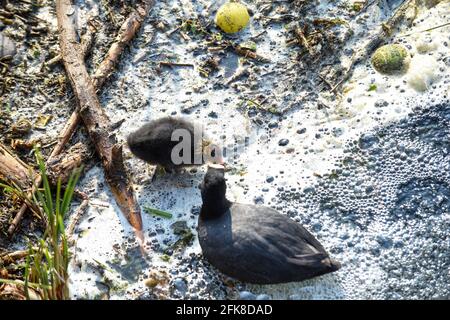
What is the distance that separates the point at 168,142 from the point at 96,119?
0.70 metres

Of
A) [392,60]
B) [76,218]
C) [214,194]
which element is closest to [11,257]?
[76,218]

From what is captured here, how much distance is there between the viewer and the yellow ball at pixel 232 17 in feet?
17.8

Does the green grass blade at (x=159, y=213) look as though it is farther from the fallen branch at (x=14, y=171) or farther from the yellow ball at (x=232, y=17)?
the yellow ball at (x=232, y=17)

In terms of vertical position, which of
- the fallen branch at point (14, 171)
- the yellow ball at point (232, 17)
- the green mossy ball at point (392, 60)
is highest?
the yellow ball at point (232, 17)

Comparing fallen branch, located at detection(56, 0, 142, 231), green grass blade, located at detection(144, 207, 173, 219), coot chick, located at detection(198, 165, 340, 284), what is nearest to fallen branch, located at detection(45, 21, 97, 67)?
fallen branch, located at detection(56, 0, 142, 231)

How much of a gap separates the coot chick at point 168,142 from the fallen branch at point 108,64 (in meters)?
0.59

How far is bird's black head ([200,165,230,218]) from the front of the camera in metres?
4.14

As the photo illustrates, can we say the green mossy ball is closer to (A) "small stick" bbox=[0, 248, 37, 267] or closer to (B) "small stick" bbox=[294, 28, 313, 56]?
(B) "small stick" bbox=[294, 28, 313, 56]

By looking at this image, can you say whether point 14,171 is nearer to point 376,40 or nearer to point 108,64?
point 108,64

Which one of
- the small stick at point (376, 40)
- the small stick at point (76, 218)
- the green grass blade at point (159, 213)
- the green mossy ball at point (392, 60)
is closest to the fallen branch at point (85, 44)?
the small stick at point (76, 218)

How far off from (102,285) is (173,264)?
0.47 meters

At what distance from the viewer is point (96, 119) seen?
485 cm

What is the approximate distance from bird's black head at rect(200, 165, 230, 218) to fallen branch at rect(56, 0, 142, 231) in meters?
0.56

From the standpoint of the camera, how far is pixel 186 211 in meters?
4.55
